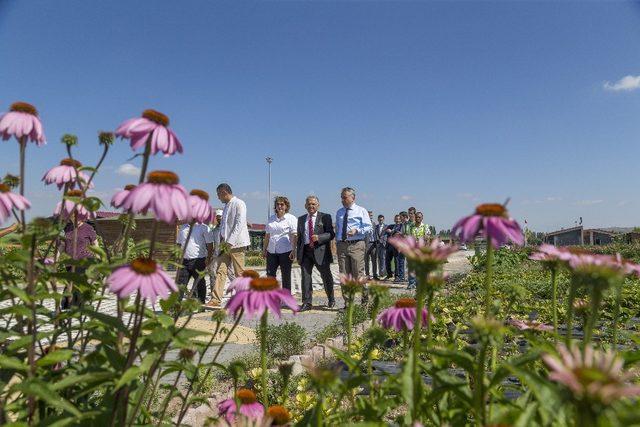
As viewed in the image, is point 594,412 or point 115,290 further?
point 115,290

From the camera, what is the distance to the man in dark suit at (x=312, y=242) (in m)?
5.93

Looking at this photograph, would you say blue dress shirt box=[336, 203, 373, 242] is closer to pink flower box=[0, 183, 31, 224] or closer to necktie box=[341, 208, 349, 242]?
necktie box=[341, 208, 349, 242]

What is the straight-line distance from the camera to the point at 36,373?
1230mm

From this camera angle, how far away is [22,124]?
4.65 feet

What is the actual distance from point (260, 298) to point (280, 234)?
15.5 ft

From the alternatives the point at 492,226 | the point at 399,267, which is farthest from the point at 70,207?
the point at 399,267

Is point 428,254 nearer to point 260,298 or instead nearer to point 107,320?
point 260,298

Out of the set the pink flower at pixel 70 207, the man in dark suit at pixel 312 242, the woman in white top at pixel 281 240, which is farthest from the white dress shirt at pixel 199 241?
the pink flower at pixel 70 207

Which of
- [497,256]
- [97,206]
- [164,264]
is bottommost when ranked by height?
[497,256]

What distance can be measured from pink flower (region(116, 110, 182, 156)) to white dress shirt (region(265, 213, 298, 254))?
4.77 m

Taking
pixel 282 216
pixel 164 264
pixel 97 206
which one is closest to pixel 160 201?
pixel 164 264

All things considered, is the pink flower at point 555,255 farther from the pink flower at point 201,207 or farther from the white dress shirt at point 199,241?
the white dress shirt at point 199,241

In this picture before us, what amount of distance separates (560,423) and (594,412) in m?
0.43

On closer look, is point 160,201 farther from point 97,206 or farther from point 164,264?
point 97,206
